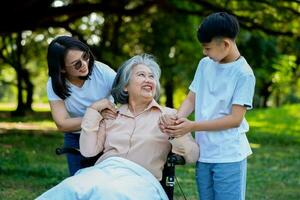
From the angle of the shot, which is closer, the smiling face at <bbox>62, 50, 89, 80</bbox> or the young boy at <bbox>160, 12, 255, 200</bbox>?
the young boy at <bbox>160, 12, 255, 200</bbox>

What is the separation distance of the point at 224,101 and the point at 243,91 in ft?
0.41

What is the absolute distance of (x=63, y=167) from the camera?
7367 millimetres

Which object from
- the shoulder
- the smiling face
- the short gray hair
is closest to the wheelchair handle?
the short gray hair

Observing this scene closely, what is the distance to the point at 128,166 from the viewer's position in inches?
137

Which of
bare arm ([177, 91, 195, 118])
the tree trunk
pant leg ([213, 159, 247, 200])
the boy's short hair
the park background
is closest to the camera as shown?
the boy's short hair

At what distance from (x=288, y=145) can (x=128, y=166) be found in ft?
26.1

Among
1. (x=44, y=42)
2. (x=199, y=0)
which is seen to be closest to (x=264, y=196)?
(x=199, y=0)

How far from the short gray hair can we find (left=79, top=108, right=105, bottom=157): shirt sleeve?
0.61 feet

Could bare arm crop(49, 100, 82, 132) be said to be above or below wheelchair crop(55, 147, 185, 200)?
above

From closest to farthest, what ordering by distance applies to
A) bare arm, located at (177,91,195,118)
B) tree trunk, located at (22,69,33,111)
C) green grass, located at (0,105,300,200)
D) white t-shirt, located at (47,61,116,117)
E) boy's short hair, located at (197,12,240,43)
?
boy's short hair, located at (197,12,240,43) < bare arm, located at (177,91,195,118) < white t-shirt, located at (47,61,116,117) < green grass, located at (0,105,300,200) < tree trunk, located at (22,69,33,111)

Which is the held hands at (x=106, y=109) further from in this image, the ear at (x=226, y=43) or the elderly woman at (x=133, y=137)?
the ear at (x=226, y=43)

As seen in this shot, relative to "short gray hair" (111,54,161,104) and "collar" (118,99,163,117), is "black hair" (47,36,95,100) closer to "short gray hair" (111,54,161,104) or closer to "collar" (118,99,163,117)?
"short gray hair" (111,54,161,104)

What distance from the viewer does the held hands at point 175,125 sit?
3326mm

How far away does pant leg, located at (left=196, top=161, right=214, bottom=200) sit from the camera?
338 centimetres
